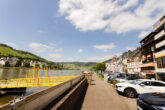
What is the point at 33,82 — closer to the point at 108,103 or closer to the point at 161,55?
the point at 108,103

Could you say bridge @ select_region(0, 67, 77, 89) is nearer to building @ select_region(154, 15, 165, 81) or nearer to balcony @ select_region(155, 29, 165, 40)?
building @ select_region(154, 15, 165, 81)

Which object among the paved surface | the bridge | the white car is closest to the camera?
the paved surface

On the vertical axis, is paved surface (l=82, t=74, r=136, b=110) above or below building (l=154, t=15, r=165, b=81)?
below

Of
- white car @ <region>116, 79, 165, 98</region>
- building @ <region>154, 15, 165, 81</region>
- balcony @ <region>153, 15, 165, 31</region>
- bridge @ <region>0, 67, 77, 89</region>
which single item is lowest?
bridge @ <region>0, 67, 77, 89</region>

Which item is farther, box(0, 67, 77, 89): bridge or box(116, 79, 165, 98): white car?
box(0, 67, 77, 89): bridge

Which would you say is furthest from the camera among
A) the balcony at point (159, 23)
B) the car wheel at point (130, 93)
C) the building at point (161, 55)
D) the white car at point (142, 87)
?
the balcony at point (159, 23)

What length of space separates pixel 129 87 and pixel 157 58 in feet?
65.1

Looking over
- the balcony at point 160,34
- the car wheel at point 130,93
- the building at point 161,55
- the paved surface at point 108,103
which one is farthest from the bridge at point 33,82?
the balcony at point 160,34

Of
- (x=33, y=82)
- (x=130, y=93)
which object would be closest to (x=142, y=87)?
(x=130, y=93)

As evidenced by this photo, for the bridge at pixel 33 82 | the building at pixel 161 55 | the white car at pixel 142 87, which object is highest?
the building at pixel 161 55

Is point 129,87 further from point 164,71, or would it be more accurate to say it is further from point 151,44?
point 151,44

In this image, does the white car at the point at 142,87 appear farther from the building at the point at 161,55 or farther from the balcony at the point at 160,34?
the balcony at the point at 160,34

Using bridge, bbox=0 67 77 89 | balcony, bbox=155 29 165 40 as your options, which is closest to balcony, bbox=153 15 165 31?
balcony, bbox=155 29 165 40

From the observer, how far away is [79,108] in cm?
552
